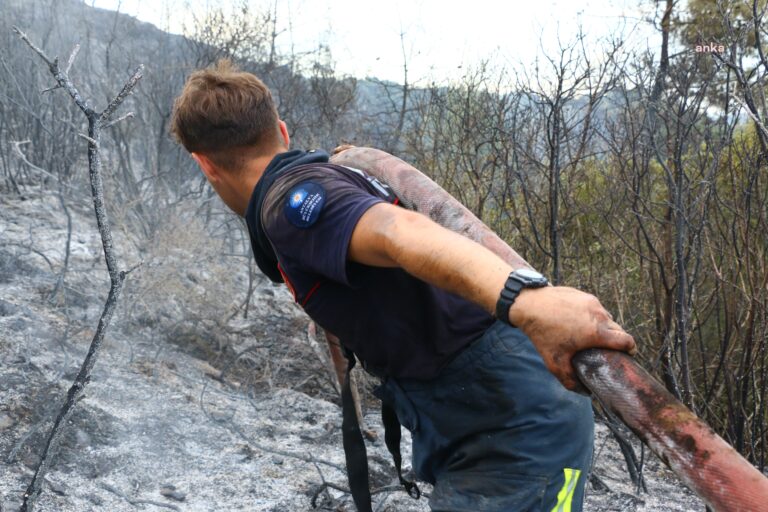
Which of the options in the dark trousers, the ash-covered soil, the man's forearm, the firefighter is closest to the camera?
the man's forearm

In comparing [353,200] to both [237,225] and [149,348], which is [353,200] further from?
[237,225]

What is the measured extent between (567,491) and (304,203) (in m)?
0.91

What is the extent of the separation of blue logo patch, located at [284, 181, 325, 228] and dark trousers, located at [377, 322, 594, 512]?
53 cm

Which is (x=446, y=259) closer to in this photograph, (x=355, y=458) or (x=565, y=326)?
(x=565, y=326)

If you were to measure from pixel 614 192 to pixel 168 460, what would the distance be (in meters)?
2.98

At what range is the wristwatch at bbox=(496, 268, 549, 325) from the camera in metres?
1.12

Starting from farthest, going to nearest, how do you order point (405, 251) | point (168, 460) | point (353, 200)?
point (168, 460), point (353, 200), point (405, 251)

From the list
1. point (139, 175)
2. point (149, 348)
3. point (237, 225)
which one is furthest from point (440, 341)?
point (139, 175)

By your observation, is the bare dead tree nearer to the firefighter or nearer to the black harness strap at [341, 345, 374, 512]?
the firefighter

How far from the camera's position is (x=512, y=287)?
1118 millimetres

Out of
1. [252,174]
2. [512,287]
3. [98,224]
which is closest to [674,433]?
[512,287]

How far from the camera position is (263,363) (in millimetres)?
5223

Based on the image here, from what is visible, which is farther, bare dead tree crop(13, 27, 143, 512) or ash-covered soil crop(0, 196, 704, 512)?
ash-covered soil crop(0, 196, 704, 512)

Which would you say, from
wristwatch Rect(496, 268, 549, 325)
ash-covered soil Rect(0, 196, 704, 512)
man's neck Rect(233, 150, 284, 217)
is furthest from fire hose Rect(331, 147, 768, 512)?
ash-covered soil Rect(0, 196, 704, 512)
